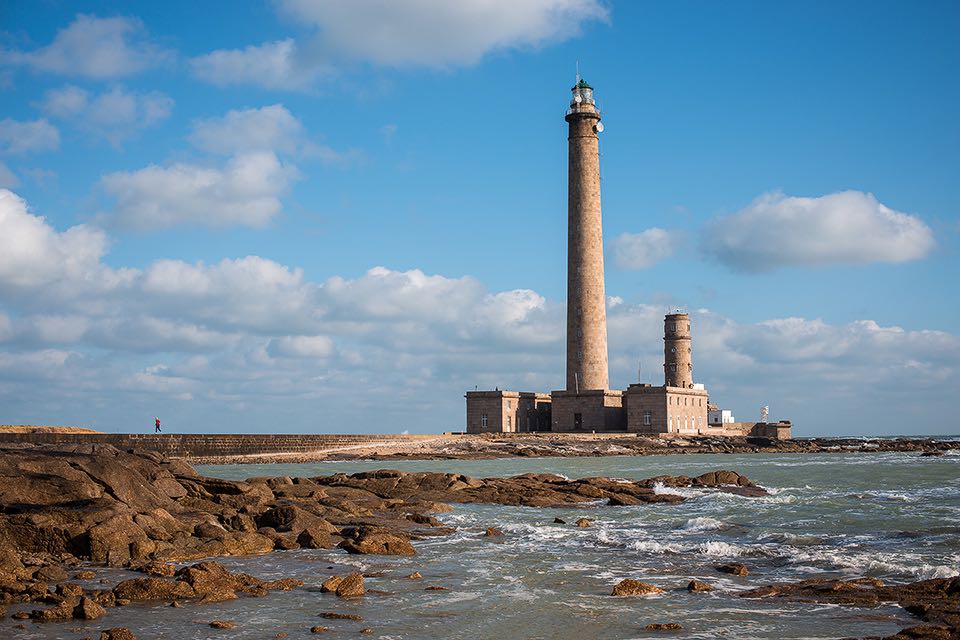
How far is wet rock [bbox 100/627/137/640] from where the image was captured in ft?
33.5

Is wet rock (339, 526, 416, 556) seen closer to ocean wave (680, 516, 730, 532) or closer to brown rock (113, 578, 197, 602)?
brown rock (113, 578, 197, 602)

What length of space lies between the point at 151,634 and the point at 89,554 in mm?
5177

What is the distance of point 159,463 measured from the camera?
22688 mm

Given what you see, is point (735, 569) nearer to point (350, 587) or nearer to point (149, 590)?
point (350, 587)

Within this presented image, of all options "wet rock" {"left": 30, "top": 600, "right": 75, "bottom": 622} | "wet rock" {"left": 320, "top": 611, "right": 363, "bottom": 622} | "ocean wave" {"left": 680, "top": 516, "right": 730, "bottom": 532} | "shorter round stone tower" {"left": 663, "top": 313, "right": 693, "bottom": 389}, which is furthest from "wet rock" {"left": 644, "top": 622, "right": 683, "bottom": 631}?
"shorter round stone tower" {"left": 663, "top": 313, "right": 693, "bottom": 389}

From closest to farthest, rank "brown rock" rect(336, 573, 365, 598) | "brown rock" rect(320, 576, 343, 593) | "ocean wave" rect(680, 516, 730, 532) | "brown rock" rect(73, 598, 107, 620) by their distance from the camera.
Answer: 1. "brown rock" rect(73, 598, 107, 620)
2. "brown rock" rect(336, 573, 365, 598)
3. "brown rock" rect(320, 576, 343, 593)
4. "ocean wave" rect(680, 516, 730, 532)

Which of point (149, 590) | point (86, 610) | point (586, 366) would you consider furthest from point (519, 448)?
point (86, 610)

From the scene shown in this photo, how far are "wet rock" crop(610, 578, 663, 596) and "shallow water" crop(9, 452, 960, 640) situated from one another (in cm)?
16

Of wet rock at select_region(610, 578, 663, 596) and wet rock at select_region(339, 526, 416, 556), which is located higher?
wet rock at select_region(339, 526, 416, 556)

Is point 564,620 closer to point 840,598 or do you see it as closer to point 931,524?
point 840,598

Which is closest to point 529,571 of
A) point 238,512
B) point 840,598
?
point 840,598

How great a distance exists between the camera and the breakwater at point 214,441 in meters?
47.0

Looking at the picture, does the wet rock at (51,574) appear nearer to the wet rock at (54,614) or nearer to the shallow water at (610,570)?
the wet rock at (54,614)

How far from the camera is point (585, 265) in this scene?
67.4 metres
